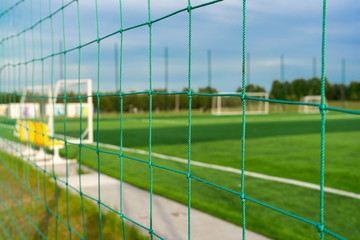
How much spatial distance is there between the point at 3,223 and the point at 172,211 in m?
1.35

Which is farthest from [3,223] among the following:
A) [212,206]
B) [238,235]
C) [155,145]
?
[155,145]

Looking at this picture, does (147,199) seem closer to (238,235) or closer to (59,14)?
(238,235)

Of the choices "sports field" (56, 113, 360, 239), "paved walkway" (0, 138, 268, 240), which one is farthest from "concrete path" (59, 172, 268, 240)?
"sports field" (56, 113, 360, 239)

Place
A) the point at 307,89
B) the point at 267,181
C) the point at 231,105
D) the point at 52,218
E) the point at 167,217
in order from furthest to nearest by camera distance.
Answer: the point at 307,89, the point at 231,105, the point at 267,181, the point at 52,218, the point at 167,217

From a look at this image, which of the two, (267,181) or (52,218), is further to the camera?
(267,181)

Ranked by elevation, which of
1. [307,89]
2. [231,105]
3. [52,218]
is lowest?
[52,218]

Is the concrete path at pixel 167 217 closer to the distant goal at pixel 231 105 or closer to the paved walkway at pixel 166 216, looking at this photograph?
the paved walkway at pixel 166 216

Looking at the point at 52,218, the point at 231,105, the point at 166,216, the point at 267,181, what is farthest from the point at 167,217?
the point at 231,105

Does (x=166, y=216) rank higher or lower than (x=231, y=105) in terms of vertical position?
lower

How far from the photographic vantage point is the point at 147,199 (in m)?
3.23

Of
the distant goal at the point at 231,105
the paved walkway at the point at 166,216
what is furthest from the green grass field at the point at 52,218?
the distant goal at the point at 231,105

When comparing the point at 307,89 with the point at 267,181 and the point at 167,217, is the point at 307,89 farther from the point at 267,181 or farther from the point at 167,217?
the point at 167,217

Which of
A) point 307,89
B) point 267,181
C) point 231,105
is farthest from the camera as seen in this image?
point 307,89

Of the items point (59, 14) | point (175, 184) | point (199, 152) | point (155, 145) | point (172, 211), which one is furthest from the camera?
point (155, 145)
